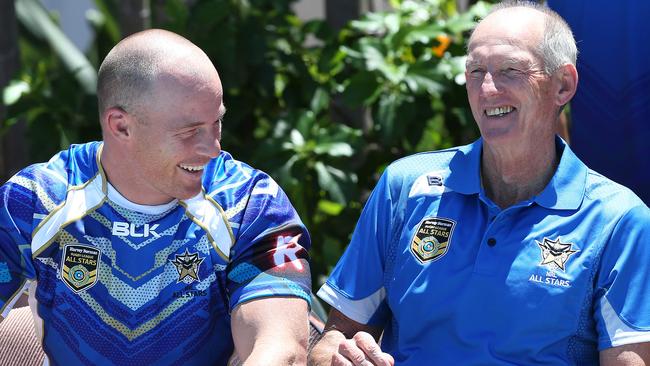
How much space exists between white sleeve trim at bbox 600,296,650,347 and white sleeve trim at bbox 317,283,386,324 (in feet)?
2.02

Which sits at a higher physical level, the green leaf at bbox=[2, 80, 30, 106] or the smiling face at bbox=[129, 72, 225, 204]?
the smiling face at bbox=[129, 72, 225, 204]

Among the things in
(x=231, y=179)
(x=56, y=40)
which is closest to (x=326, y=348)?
(x=231, y=179)

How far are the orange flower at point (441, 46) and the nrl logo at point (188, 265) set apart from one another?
79.7 inches

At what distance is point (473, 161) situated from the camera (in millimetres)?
3150

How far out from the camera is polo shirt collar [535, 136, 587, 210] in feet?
9.75

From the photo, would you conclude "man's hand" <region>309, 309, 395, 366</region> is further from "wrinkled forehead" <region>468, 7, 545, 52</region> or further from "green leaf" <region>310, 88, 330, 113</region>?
"green leaf" <region>310, 88, 330, 113</region>

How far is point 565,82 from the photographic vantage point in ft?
10.1

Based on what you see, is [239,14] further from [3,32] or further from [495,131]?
[495,131]

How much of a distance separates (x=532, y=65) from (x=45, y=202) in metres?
1.32

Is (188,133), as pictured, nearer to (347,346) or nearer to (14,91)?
(347,346)

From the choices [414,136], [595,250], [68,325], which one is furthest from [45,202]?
[414,136]

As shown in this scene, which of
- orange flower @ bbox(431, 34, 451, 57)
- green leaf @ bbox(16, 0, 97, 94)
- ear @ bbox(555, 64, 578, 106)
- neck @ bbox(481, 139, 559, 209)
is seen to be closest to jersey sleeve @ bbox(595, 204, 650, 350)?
neck @ bbox(481, 139, 559, 209)

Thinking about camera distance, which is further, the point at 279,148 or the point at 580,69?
the point at 279,148

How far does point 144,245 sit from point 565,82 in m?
1.21
